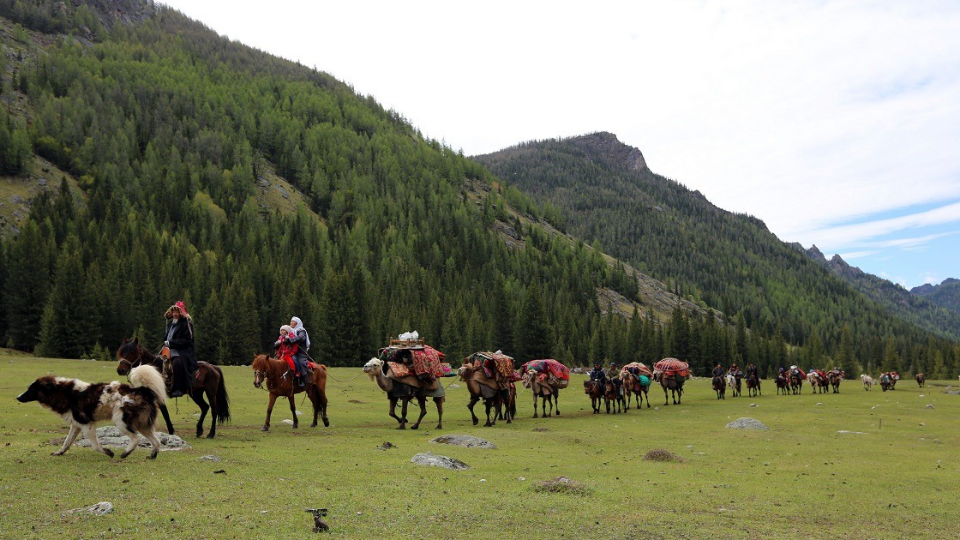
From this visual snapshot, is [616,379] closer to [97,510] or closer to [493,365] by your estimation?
[493,365]

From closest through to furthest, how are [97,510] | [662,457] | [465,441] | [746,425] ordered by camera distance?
[97,510], [662,457], [465,441], [746,425]

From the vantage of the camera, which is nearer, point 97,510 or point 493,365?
point 97,510

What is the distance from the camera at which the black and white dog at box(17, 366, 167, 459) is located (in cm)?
1303

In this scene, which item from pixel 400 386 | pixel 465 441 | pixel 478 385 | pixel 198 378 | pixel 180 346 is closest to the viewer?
pixel 180 346

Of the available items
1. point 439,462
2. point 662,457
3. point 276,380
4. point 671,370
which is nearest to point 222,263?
point 671,370

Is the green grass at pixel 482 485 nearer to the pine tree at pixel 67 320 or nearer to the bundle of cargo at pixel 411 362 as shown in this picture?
the bundle of cargo at pixel 411 362

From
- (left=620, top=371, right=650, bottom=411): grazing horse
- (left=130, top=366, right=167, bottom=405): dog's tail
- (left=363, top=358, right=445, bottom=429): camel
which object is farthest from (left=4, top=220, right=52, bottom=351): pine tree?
(left=130, top=366, right=167, bottom=405): dog's tail

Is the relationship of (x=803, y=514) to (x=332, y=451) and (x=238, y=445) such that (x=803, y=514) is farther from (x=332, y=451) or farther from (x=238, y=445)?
(x=238, y=445)

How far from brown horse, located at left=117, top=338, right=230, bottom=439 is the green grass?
36.0 inches

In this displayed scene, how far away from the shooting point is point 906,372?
152000 millimetres

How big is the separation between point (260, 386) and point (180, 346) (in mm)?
4148

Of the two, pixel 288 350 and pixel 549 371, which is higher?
pixel 288 350

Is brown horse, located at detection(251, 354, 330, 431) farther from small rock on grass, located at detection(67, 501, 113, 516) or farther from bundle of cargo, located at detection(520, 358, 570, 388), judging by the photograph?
bundle of cargo, located at detection(520, 358, 570, 388)

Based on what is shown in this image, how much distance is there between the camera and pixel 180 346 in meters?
18.2
